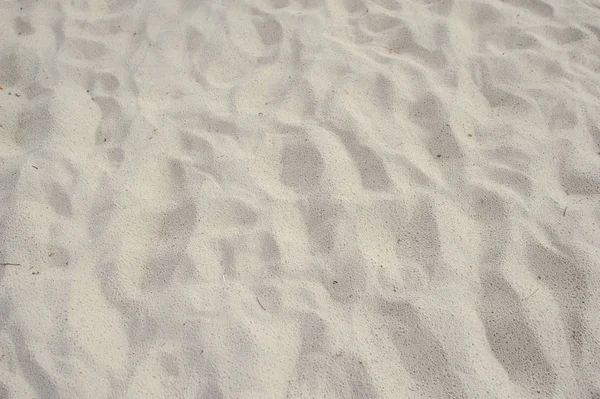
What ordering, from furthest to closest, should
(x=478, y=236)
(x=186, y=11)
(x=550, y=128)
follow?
(x=186, y=11)
(x=550, y=128)
(x=478, y=236)

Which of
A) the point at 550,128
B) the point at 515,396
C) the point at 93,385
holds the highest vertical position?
the point at 550,128

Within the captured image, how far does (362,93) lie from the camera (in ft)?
8.10

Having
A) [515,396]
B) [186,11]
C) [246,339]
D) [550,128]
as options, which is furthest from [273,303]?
[186,11]

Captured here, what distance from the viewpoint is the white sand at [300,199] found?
5.79 ft

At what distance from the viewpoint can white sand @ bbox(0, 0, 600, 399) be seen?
1765mm

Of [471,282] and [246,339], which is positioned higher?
[471,282]

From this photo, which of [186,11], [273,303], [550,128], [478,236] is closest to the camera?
[273,303]

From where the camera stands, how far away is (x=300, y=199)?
2.13m

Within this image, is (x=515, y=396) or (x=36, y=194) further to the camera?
(x=36, y=194)

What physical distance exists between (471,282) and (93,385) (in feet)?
4.14

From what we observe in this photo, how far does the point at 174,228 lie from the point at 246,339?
20.6 inches

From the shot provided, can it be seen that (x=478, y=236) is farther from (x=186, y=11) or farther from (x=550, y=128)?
(x=186, y=11)

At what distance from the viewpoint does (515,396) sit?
67.4 inches

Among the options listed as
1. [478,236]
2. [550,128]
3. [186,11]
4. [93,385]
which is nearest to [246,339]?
[93,385]
